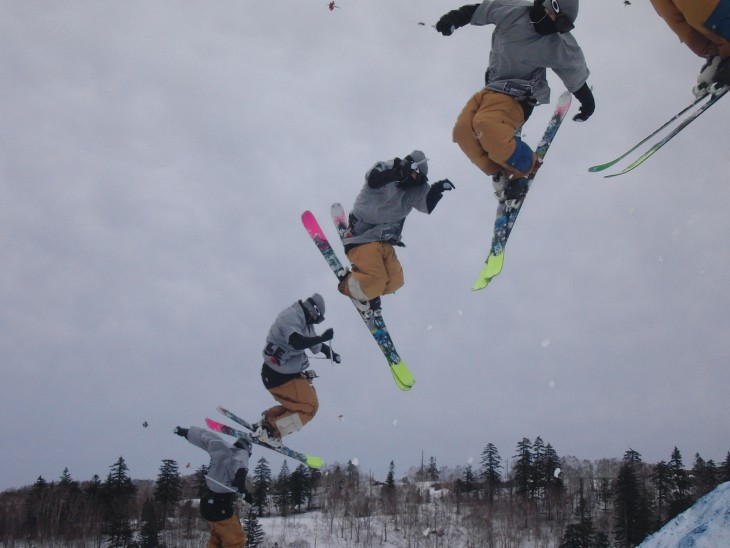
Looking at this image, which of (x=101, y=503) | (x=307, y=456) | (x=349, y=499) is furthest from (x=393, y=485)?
(x=307, y=456)

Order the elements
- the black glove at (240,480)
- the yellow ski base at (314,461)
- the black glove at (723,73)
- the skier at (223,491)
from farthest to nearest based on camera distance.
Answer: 1. the yellow ski base at (314,461)
2. the skier at (223,491)
3. the black glove at (240,480)
4. the black glove at (723,73)

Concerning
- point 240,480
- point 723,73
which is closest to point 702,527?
point 723,73

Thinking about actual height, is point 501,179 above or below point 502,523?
above

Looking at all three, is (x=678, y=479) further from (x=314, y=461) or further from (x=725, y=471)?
(x=314, y=461)

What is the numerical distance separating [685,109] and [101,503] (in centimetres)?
5479

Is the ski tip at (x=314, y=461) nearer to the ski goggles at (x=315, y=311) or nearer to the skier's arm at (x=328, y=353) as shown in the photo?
the skier's arm at (x=328, y=353)

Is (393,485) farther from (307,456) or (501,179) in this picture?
(501,179)

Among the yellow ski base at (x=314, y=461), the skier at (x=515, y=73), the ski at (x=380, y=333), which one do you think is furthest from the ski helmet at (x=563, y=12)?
the yellow ski base at (x=314, y=461)

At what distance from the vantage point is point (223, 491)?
29.0ft

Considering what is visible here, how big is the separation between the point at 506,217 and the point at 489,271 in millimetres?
810

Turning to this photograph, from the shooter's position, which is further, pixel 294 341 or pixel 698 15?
pixel 294 341

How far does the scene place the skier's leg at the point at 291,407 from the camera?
8.65 meters

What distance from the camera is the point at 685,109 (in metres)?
4.47

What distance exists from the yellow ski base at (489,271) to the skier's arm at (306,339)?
2827 millimetres
